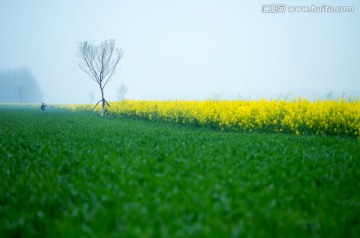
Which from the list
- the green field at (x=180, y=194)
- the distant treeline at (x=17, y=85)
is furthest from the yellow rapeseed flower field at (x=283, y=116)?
the distant treeline at (x=17, y=85)

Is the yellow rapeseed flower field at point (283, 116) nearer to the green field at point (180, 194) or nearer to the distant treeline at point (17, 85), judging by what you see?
the green field at point (180, 194)

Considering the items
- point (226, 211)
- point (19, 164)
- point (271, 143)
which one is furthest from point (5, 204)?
point (271, 143)

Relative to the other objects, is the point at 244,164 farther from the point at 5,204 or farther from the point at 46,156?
the point at 46,156

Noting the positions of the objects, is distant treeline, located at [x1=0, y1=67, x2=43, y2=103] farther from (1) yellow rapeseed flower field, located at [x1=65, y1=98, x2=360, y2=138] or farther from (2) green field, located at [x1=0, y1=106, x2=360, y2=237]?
(2) green field, located at [x1=0, y1=106, x2=360, y2=237]

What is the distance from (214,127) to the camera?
1678 centimetres

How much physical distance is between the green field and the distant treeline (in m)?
177

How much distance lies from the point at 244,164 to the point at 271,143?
139 inches

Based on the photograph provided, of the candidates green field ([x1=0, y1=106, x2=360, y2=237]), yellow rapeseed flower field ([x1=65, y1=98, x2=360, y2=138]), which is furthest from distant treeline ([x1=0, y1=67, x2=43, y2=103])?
green field ([x1=0, y1=106, x2=360, y2=237])

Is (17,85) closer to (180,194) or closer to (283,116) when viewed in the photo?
(283,116)

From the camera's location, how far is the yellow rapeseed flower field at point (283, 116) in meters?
12.6

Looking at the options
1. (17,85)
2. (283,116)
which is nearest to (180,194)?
(283,116)

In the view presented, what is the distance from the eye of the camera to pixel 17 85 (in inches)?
6619

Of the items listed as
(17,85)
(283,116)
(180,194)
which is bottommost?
(180,194)

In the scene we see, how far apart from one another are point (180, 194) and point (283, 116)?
36.6ft
